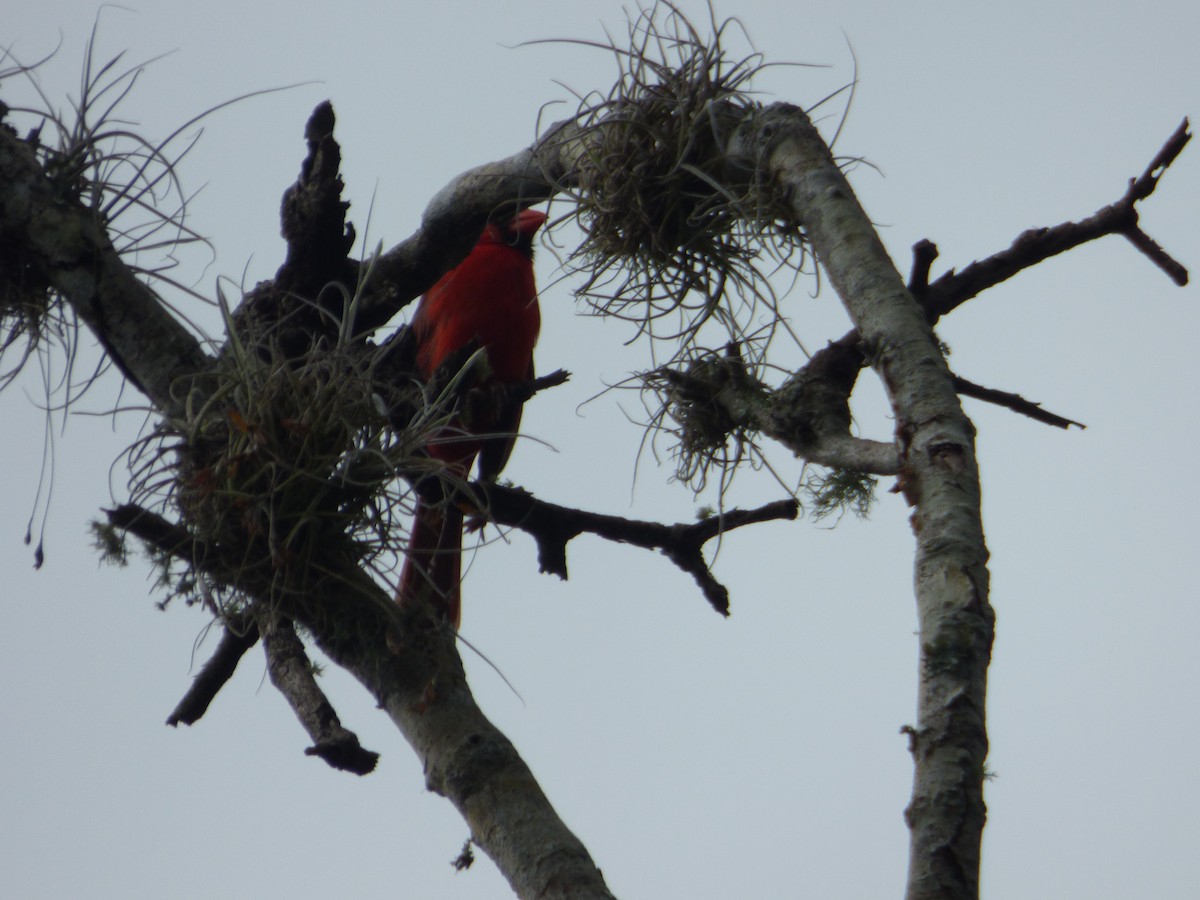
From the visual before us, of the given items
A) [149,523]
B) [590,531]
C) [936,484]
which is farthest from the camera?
[590,531]

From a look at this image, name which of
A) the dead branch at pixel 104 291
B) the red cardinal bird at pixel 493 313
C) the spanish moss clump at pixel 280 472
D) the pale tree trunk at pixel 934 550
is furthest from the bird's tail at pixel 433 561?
the red cardinal bird at pixel 493 313

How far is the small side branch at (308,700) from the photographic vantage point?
148 cm

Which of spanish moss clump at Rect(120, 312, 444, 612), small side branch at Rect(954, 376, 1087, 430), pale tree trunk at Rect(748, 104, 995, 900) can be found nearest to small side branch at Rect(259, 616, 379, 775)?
spanish moss clump at Rect(120, 312, 444, 612)

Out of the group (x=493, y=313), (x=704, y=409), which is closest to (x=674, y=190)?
(x=704, y=409)

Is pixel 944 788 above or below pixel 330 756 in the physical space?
below

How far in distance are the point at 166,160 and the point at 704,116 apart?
34.5 inches

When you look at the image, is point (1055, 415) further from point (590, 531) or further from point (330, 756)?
point (330, 756)

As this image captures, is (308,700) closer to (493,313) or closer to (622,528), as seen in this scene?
(622,528)

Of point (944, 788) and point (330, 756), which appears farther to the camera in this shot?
point (330, 756)

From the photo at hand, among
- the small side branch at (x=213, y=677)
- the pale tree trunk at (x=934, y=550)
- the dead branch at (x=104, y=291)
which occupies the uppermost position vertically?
the dead branch at (x=104, y=291)

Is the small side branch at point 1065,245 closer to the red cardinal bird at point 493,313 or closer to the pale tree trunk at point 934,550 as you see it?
the pale tree trunk at point 934,550

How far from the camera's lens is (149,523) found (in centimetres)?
147

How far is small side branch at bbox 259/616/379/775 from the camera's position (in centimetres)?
148

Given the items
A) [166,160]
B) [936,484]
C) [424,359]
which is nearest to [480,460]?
[424,359]
